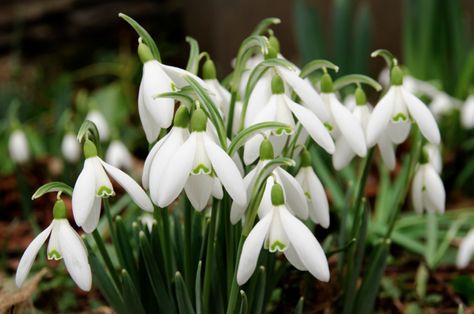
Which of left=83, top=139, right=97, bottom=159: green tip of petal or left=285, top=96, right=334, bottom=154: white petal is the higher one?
left=285, top=96, right=334, bottom=154: white petal

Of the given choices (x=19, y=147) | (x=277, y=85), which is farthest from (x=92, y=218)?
(x=19, y=147)

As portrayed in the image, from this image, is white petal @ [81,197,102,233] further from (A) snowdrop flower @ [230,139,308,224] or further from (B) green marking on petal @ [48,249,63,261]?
(A) snowdrop flower @ [230,139,308,224]

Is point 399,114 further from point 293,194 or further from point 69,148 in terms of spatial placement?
Result: point 69,148

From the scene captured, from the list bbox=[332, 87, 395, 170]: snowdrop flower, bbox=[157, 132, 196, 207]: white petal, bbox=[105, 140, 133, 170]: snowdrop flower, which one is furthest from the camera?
bbox=[105, 140, 133, 170]: snowdrop flower

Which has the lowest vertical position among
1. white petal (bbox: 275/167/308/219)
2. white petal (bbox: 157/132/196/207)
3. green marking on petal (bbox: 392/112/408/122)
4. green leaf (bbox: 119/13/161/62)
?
white petal (bbox: 275/167/308/219)

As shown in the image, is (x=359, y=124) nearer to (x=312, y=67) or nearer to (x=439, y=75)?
(x=312, y=67)

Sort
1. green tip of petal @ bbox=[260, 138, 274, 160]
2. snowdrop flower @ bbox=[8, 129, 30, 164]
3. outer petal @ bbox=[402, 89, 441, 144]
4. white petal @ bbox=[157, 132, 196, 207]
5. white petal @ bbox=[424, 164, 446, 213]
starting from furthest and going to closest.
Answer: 1. snowdrop flower @ bbox=[8, 129, 30, 164]
2. white petal @ bbox=[424, 164, 446, 213]
3. outer petal @ bbox=[402, 89, 441, 144]
4. green tip of petal @ bbox=[260, 138, 274, 160]
5. white petal @ bbox=[157, 132, 196, 207]

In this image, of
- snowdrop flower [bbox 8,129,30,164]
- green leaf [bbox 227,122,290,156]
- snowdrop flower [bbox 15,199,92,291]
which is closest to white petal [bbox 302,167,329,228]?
green leaf [bbox 227,122,290,156]
